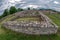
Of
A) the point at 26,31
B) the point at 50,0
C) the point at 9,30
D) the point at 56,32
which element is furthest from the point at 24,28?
Answer: the point at 50,0

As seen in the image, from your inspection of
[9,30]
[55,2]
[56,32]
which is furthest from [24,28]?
[55,2]

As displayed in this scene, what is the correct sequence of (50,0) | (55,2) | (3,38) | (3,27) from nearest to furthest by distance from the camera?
(3,38), (3,27), (55,2), (50,0)

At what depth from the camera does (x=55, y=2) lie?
18062 centimetres

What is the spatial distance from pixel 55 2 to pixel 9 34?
14487cm

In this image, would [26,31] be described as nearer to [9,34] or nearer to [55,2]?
[9,34]

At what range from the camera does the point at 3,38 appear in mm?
38000

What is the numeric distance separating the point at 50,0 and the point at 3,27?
156978 mm

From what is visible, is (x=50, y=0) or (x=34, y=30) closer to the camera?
(x=34, y=30)

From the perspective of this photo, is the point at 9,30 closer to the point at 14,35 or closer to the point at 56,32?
the point at 14,35

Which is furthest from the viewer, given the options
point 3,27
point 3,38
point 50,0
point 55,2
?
point 50,0

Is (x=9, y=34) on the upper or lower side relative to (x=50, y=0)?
upper

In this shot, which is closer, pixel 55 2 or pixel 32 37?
pixel 32 37

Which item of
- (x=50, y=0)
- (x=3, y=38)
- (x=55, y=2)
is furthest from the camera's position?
(x=50, y=0)

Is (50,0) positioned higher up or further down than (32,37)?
further down
